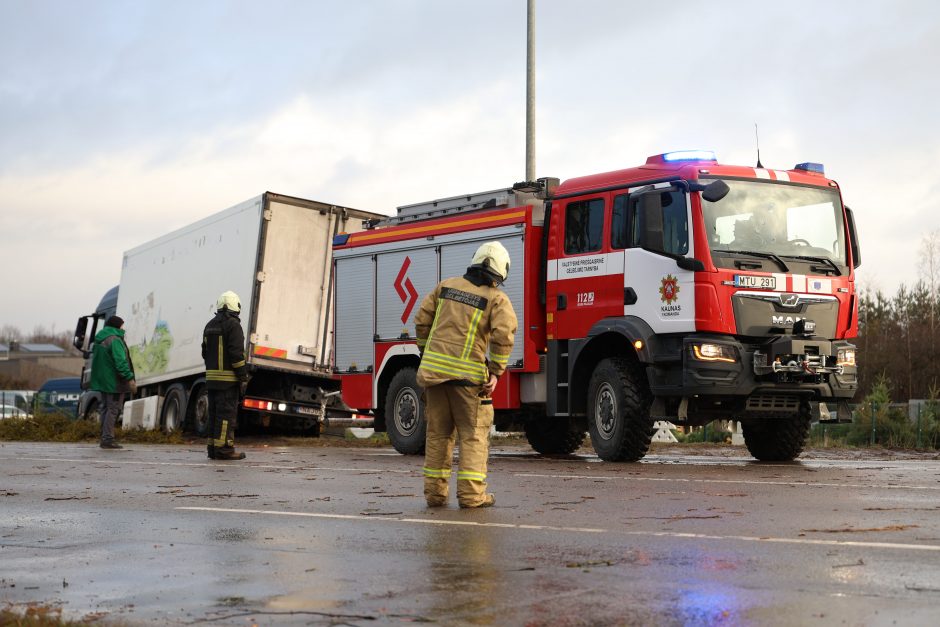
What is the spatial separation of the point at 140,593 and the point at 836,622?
2.76m

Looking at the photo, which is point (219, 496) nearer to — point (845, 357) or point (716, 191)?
point (716, 191)

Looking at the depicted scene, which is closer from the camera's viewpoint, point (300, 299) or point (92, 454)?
point (92, 454)

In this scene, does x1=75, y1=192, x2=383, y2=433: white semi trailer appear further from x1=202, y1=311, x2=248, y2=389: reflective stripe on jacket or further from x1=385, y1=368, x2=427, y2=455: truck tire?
x1=202, y1=311, x2=248, y2=389: reflective stripe on jacket

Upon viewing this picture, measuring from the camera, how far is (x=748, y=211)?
45.0 feet

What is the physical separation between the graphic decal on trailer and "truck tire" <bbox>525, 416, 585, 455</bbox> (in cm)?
201

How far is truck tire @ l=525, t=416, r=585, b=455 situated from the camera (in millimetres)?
16891

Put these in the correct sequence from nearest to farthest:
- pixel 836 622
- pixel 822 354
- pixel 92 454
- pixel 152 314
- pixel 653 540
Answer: pixel 836 622
pixel 653 540
pixel 822 354
pixel 92 454
pixel 152 314

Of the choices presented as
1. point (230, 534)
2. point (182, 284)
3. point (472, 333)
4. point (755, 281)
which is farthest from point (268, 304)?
point (230, 534)

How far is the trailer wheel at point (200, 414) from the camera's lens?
22864 millimetres

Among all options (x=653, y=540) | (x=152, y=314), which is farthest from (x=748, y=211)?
(x=152, y=314)

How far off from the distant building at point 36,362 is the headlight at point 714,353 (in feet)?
379

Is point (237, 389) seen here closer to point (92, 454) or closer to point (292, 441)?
point (92, 454)

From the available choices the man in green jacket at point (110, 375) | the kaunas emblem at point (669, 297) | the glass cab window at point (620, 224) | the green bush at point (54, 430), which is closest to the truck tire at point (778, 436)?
the kaunas emblem at point (669, 297)

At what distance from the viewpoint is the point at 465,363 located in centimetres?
906
